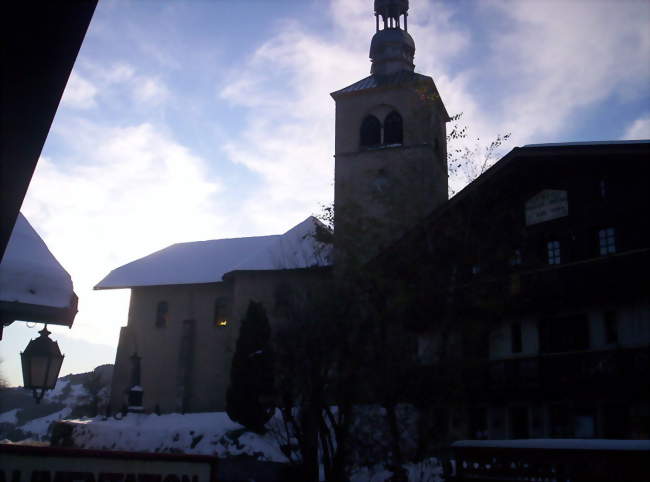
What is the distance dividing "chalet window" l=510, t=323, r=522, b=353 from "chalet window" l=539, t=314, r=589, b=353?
3.06ft

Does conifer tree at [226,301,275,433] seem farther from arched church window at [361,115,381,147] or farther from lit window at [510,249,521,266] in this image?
arched church window at [361,115,381,147]

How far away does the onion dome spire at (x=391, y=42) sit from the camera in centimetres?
4106

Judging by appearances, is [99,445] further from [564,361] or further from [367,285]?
[564,361]

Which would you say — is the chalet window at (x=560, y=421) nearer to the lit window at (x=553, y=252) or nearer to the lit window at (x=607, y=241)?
the lit window at (x=553, y=252)

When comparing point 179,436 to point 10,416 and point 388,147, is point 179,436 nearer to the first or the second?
point 388,147

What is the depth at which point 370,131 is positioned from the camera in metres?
39.4

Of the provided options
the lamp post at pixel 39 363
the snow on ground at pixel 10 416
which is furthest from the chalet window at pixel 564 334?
the snow on ground at pixel 10 416

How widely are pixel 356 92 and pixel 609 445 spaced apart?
108 ft

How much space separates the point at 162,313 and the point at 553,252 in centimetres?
2583

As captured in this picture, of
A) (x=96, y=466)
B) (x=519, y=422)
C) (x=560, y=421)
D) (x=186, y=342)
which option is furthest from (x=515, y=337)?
(x=186, y=342)

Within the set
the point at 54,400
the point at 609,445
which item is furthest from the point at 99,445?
the point at 54,400

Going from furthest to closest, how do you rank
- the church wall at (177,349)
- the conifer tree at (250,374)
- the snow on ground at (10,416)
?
the snow on ground at (10,416) < the church wall at (177,349) < the conifer tree at (250,374)

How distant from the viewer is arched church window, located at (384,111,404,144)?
126 ft

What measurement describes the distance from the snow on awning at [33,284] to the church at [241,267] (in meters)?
29.7
